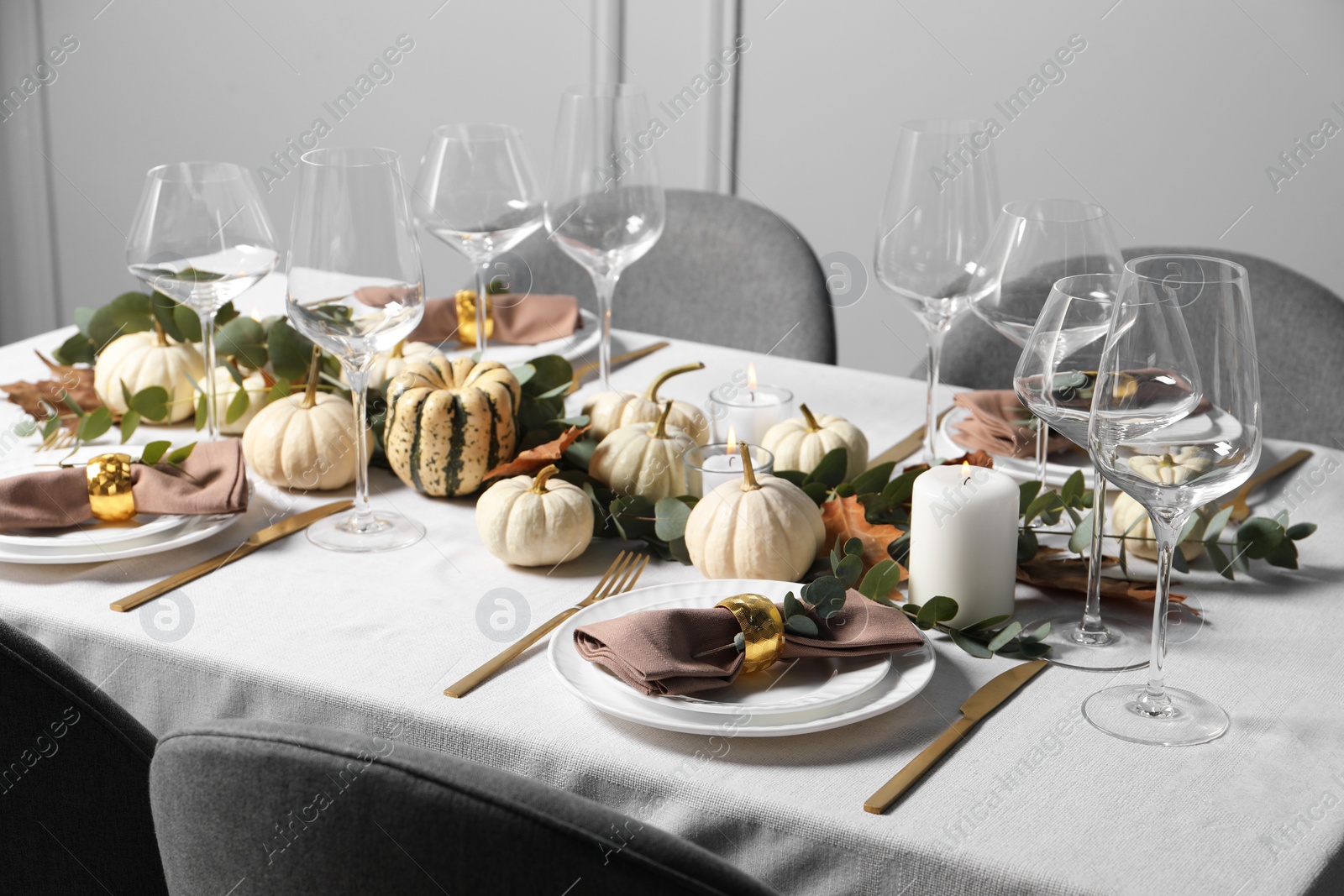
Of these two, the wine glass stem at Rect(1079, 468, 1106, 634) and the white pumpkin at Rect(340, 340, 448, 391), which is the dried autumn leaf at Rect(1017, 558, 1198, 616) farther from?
the white pumpkin at Rect(340, 340, 448, 391)

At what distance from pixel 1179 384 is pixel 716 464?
472 mm

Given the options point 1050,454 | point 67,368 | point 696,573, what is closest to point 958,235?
point 1050,454

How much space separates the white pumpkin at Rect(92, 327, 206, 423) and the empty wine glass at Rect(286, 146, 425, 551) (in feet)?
1.27

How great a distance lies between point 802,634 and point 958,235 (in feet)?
1.55

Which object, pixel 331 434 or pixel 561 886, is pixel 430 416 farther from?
pixel 561 886

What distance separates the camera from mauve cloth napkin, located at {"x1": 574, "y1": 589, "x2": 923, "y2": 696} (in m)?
0.87

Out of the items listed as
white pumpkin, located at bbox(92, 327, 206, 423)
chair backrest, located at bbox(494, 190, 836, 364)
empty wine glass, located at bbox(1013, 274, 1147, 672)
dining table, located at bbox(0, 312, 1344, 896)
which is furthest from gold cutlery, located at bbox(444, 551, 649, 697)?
chair backrest, located at bbox(494, 190, 836, 364)

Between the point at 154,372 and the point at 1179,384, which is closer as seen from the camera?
the point at 1179,384

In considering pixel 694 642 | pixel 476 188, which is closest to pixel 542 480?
pixel 694 642

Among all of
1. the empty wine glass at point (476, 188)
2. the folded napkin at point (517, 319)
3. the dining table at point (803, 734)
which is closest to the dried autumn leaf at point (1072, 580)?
the dining table at point (803, 734)

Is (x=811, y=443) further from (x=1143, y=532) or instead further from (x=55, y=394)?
(x=55, y=394)

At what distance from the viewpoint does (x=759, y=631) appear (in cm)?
89

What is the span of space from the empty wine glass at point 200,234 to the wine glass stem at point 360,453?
0.18 meters

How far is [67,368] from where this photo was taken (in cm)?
156
